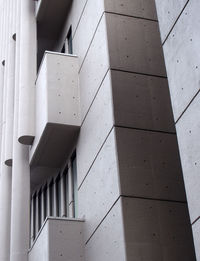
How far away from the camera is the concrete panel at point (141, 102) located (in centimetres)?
1583

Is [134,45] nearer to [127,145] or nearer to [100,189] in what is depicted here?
[127,145]

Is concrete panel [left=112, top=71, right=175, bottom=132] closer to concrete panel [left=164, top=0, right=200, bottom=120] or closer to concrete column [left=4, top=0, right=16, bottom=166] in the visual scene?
concrete panel [left=164, top=0, right=200, bottom=120]

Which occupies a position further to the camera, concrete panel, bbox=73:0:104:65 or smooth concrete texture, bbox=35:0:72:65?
smooth concrete texture, bbox=35:0:72:65

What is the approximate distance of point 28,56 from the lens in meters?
23.0

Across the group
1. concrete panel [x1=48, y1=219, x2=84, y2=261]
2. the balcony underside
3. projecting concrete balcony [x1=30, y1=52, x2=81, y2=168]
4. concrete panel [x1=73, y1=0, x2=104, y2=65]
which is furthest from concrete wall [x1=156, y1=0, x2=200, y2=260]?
the balcony underside

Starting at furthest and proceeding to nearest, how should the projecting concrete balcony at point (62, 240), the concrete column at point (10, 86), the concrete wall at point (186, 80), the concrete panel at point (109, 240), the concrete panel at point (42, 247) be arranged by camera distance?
1. the concrete column at point (10, 86)
2. the concrete panel at point (42, 247)
3. the projecting concrete balcony at point (62, 240)
4. the concrete panel at point (109, 240)
5. the concrete wall at point (186, 80)

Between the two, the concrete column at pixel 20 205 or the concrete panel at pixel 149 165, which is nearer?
the concrete panel at pixel 149 165

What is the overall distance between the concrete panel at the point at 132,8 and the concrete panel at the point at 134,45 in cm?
22

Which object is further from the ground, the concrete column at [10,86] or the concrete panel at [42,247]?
the concrete column at [10,86]

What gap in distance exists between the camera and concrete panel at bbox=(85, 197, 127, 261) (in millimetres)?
14070

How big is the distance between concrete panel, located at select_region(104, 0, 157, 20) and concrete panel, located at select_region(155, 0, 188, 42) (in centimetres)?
542

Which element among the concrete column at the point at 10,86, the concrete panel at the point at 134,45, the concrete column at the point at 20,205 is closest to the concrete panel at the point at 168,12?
the concrete panel at the point at 134,45

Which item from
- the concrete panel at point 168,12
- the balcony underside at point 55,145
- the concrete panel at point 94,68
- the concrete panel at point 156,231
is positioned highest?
the concrete panel at point 94,68

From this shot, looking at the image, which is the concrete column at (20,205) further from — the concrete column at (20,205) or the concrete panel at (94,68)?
the concrete panel at (94,68)
